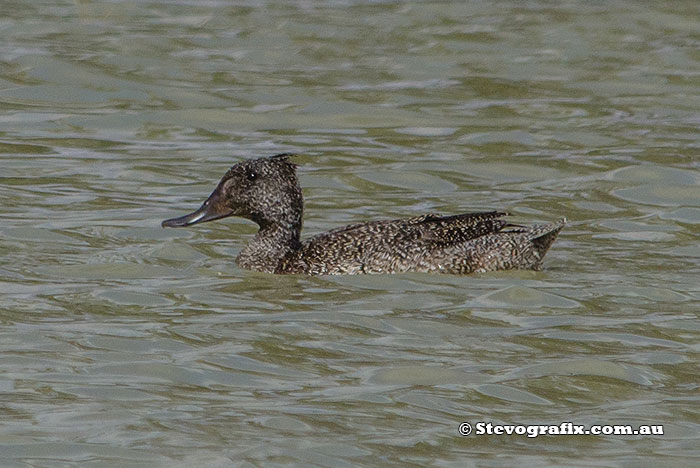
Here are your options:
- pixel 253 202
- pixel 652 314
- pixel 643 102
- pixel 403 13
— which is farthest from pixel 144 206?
pixel 403 13

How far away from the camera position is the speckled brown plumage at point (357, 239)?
10.9 metres

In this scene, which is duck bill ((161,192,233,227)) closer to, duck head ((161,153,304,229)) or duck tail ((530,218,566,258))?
duck head ((161,153,304,229))

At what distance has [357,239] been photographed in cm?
1101

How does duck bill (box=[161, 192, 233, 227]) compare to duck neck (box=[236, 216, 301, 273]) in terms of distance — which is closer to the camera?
duck neck (box=[236, 216, 301, 273])

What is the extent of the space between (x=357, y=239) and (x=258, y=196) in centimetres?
87

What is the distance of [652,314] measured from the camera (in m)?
9.70

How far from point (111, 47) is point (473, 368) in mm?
11327

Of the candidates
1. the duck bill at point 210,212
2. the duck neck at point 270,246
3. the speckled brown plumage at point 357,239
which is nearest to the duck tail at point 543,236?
the speckled brown plumage at point 357,239

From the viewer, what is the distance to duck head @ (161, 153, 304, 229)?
1148cm

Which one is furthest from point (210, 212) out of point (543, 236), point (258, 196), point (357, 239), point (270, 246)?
point (543, 236)

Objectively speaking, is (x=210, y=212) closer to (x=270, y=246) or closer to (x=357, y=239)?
(x=270, y=246)

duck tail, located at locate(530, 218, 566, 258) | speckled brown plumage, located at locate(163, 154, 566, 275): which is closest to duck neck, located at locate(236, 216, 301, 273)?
speckled brown plumage, located at locate(163, 154, 566, 275)

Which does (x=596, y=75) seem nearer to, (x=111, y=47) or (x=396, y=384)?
(x=111, y=47)

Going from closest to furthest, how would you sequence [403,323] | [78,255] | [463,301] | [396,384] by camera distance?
[396,384] → [403,323] → [463,301] → [78,255]
